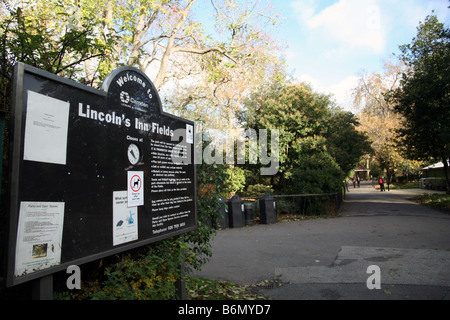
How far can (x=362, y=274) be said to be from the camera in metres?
5.48

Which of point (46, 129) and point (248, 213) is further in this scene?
point (248, 213)

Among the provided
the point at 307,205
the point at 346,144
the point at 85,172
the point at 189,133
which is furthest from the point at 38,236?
the point at 346,144

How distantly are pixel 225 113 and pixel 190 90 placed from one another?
4.02 metres

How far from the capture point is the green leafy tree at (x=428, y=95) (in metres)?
14.4

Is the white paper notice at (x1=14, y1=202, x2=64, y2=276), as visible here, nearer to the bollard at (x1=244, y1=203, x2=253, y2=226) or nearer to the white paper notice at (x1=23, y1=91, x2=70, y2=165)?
the white paper notice at (x1=23, y1=91, x2=70, y2=165)

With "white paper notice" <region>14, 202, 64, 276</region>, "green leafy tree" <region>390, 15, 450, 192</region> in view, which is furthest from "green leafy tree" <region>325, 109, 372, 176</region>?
"white paper notice" <region>14, 202, 64, 276</region>

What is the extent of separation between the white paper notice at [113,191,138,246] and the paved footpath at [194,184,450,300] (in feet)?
8.75

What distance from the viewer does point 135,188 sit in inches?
127

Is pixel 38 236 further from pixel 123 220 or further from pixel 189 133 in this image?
pixel 189 133

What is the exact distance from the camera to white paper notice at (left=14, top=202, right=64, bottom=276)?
7.02ft

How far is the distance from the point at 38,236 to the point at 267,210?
1127cm

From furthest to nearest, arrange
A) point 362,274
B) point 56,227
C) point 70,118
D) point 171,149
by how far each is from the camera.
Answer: point 362,274 → point 171,149 → point 70,118 → point 56,227
